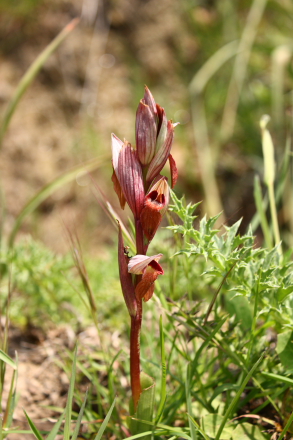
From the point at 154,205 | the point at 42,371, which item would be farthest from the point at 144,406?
the point at 42,371

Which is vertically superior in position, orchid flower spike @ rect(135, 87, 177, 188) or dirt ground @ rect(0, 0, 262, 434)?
dirt ground @ rect(0, 0, 262, 434)

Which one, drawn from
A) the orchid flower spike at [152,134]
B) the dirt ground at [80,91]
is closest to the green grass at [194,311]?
the orchid flower spike at [152,134]

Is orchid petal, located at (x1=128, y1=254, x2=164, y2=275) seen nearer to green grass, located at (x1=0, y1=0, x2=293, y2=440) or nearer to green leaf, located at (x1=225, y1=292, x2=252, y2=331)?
green grass, located at (x1=0, y1=0, x2=293, y2=440)

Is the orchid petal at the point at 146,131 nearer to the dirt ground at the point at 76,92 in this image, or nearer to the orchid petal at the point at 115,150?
the orchid petal at the point at 115,150

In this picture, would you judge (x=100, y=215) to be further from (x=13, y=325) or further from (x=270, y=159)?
(x=270, y=159)

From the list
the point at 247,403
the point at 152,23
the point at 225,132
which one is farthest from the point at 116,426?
the point at 152,23

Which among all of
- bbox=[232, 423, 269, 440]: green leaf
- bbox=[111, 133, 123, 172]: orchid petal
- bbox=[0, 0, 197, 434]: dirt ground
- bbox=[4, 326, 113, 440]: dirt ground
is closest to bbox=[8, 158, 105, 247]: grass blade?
bbox=[4, 326, 113, 440]: dirt ground
